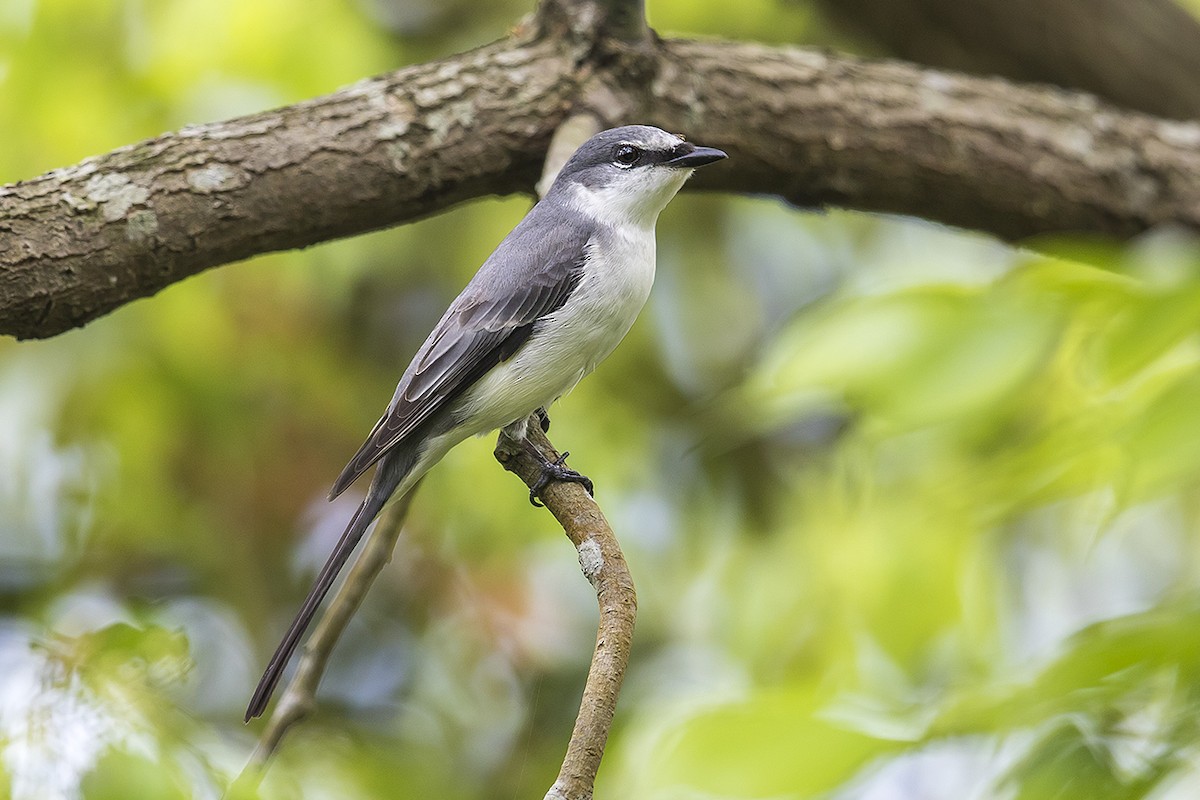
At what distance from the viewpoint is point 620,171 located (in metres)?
3.38

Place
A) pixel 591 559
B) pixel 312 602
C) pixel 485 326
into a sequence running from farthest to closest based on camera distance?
pixel 485 326 < pixel 312 602 < pixel 591 559

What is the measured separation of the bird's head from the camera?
3.35 metres

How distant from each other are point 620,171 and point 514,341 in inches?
25.5

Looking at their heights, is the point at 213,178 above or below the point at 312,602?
above

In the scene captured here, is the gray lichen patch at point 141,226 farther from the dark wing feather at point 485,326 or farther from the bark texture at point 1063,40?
the bark texture at point 1063,40

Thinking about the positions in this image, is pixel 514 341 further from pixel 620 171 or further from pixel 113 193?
pixel 113 193

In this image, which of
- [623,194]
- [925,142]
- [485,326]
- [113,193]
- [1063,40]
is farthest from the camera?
[1063,40]

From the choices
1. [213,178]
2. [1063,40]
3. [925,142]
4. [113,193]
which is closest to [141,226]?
[113,193]

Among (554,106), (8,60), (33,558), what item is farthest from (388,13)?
(33,558)

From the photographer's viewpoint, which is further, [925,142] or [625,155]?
[925,142]

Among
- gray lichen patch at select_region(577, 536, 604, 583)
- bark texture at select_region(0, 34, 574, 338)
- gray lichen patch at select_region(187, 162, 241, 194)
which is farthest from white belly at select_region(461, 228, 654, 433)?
gray lichen patch at select_region(187, 162, 241, 194)

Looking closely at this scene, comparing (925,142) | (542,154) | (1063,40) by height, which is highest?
(1063,40)

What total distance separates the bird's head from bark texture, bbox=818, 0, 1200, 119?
6.97ft

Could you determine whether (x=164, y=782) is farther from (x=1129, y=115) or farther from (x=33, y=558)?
(x=1129, y=115)
